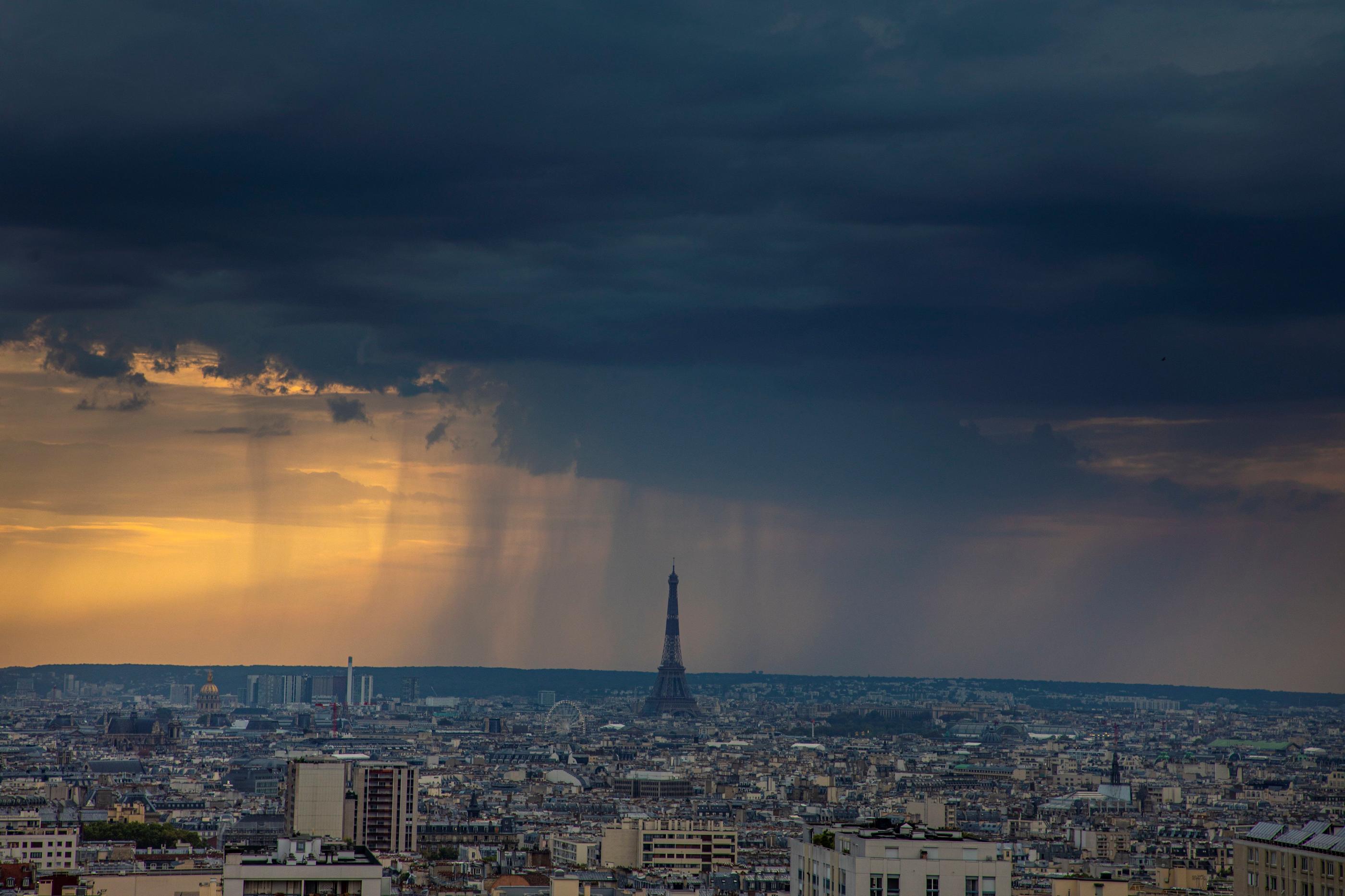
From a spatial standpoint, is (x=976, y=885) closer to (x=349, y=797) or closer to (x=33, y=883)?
(x=33, y=883)

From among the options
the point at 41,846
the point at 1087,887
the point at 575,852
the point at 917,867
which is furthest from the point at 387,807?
the point at 917,867

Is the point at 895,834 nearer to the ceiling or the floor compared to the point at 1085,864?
nearer to the ceiling

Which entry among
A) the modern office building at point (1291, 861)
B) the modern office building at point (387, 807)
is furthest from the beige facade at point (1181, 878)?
the modern office building at point (387, 807)

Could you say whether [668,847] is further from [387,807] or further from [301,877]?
[301,877]

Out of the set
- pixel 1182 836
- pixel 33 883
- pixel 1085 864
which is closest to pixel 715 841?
pixel 1085 864

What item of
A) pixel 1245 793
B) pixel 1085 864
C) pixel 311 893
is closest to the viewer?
pixel 311 893

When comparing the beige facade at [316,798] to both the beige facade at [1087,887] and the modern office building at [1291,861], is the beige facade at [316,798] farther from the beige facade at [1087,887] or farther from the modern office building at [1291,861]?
the modern office building at [1291,861]

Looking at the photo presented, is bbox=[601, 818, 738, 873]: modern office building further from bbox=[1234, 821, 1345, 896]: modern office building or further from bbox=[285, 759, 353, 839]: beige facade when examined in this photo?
bbox=[1234, 821, 1345, 896]: modern office building
